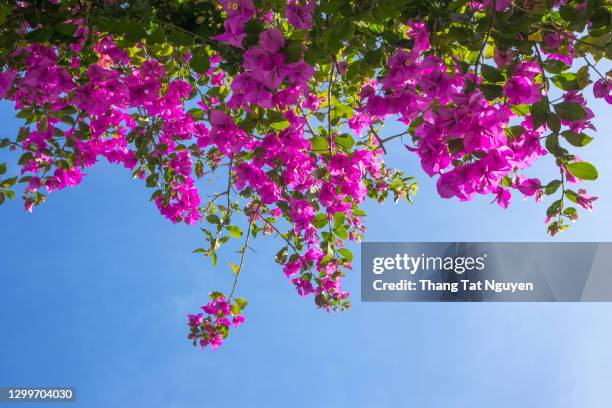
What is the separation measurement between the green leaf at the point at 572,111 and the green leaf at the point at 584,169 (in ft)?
0.66

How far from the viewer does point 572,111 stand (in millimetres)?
1397

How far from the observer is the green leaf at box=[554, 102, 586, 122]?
139 cm

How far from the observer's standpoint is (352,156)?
88.2 inches

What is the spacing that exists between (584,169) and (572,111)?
24cm

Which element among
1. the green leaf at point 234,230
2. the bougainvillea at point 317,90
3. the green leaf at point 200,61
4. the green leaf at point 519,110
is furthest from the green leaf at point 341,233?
the green leaf at point 200,61

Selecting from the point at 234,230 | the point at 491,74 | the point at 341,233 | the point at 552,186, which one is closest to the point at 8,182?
the point at 234,230

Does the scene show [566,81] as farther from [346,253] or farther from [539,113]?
[346,253]

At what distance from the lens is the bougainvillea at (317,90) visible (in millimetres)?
1396

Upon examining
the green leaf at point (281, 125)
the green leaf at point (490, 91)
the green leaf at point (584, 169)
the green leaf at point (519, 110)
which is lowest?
the green leaf at point (584, 169)

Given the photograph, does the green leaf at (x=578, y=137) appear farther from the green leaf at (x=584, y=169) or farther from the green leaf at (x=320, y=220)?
the green leaf at (x=320, y=220)

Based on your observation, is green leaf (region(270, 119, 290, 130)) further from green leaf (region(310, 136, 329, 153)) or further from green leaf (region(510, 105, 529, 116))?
green leaf (region(510, 105, 529, 116))

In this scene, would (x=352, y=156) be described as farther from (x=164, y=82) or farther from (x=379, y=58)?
(x=164, y=82)

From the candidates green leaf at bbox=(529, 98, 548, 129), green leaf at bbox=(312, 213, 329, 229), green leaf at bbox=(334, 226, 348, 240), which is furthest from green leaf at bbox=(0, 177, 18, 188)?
green leaf at bbox=(529, 98, 548, 129)

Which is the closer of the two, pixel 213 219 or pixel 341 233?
pixel 341 233
